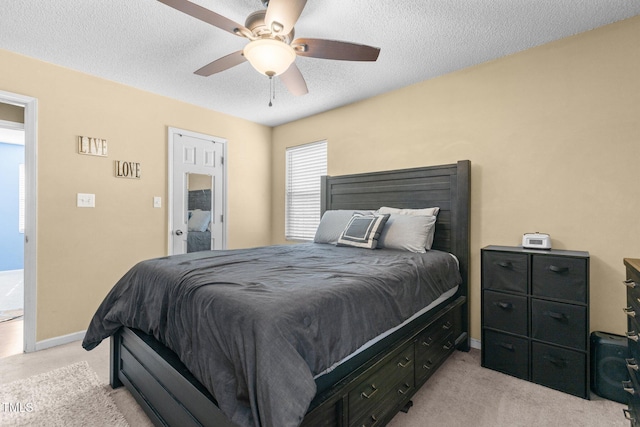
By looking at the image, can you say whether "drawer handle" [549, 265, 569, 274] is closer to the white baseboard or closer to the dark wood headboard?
the dark wood headboard

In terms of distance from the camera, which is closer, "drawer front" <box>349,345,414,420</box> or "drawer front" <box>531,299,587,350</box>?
"drawer front" <box>349,345,414,420</box>

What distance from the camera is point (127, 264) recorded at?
128 inches

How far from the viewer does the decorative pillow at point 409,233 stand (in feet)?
8.66

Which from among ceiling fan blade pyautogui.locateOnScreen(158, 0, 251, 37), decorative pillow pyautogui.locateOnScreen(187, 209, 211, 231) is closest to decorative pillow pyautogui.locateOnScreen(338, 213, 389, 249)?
ceiling fan blade pyautogui.locateOnScreen(158, 0, 251, 37)

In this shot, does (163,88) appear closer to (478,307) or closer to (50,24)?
(50,24)

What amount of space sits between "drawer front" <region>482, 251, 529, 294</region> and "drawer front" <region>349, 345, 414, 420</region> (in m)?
0.98

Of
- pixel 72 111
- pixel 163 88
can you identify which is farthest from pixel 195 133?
pixel 72 111

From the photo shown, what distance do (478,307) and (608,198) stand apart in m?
1.29

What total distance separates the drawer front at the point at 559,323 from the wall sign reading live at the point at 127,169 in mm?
3872

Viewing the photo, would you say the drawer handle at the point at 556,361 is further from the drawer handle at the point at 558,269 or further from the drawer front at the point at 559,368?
the drawer handle at the point at 558,269

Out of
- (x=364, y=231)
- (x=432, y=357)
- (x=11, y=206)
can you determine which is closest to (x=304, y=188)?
(x=364, y=231)

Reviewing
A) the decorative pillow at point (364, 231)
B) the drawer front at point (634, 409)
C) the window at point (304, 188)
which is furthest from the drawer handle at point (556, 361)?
the window at point (304, 188)

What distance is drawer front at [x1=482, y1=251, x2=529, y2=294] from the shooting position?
220cm

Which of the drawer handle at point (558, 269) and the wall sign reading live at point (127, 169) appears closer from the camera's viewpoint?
the drawer handle at point (558, 269)
